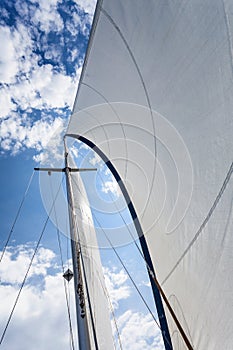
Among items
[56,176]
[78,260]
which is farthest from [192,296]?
[56,176]

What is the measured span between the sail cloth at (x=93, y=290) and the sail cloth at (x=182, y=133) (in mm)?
802

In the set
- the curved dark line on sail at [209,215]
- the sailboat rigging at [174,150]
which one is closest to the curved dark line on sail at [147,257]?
the sailboat rigging at [174,150]

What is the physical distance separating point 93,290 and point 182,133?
2122mm

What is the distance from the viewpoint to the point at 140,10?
5.76 ft

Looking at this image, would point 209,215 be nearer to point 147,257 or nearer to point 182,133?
point 182,133

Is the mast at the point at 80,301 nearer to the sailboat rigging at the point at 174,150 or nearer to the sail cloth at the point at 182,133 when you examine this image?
the sailboat rigging at the point at 174,150

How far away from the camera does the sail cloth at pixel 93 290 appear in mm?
2443

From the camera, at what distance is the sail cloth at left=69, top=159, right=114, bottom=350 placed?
2443mm

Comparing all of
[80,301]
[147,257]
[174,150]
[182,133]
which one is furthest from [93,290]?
[182,133]

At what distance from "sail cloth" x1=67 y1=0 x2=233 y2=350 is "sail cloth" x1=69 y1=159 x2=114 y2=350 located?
0.80m

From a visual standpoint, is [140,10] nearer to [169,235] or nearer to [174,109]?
[174,109]

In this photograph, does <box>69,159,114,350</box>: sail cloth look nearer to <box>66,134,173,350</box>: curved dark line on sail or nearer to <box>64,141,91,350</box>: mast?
<box>64,141,91,350</box>: mast

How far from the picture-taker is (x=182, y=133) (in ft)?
5.12

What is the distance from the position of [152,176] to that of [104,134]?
1.68m
